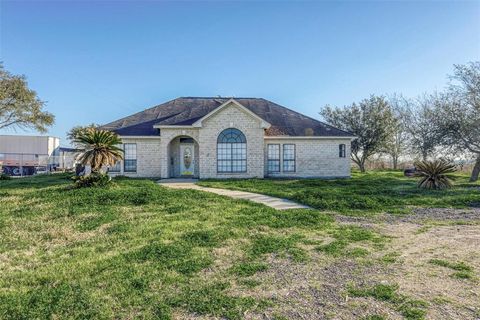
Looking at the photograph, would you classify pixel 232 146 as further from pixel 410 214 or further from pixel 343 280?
pixel 343 280

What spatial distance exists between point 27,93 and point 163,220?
941 inches

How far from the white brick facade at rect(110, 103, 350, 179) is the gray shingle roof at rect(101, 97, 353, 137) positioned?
578 mm

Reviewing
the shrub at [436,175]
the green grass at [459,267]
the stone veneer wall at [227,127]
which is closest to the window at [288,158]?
the stone veneer wall at [227,127]

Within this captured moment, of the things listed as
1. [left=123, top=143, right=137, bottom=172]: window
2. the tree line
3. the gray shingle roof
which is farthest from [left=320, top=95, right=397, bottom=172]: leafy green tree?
[left=123, top=143, right=137, bottom=172]: window

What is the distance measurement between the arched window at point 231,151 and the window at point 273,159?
2061mm

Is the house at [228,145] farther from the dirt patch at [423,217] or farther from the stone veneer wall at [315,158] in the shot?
the dirt patch at [423,217]

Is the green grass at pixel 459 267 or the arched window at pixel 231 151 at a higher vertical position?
the arched window at pixel 231 151

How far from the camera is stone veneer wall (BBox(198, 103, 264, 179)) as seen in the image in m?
19.4

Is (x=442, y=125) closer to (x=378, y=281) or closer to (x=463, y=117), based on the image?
(x=463, y=117)

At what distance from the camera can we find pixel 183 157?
Result: 21.1 metres

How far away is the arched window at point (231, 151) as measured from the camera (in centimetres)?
1956

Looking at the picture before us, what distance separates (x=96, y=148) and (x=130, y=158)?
23.4 ft

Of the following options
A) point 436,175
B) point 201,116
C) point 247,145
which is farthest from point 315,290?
point 201,116

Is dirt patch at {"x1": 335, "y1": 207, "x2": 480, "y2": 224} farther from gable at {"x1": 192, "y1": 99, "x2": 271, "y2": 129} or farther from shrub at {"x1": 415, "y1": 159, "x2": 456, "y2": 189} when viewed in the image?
gable at {"x1": 192, "y1": 99, "x2": 271, "y2": 129}
